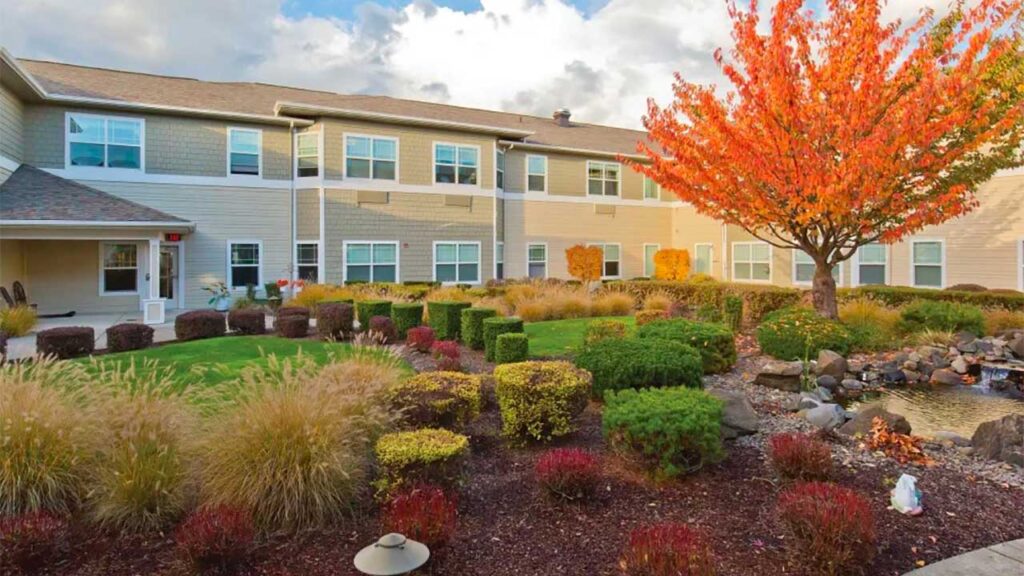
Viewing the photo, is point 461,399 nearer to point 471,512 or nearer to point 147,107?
point 471,512

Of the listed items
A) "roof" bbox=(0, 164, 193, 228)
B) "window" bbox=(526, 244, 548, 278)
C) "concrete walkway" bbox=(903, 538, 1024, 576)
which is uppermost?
"roof" bbox=(0, 164, 193, 228)

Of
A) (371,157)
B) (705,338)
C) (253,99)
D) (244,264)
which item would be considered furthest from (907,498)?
(253,99)

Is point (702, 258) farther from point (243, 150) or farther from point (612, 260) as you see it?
point (243, 150)

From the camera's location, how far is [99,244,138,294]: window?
1673 centimetres

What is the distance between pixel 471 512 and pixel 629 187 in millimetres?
22645

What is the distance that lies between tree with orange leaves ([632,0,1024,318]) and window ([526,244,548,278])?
12.3 meters

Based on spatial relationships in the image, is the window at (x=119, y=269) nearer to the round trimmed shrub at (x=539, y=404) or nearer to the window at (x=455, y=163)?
the window at (x=455, y=163)

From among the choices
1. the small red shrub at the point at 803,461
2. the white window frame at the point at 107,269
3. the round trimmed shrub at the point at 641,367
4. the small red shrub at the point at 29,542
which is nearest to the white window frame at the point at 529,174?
the white window frame at the point at 107,269

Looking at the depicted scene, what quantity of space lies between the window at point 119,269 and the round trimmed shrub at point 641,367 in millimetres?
16450

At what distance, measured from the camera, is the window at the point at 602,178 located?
2395 centimetres

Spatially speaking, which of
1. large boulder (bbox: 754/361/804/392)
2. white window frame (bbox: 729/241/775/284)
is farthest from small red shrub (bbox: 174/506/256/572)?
white window frame (bbox: 729/241/775/284)

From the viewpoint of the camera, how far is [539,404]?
4.75 metres

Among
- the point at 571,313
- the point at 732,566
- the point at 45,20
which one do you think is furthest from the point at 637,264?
the point at 732,566

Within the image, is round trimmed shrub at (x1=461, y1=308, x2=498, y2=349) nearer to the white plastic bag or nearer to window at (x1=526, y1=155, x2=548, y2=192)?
the white plastic bag
